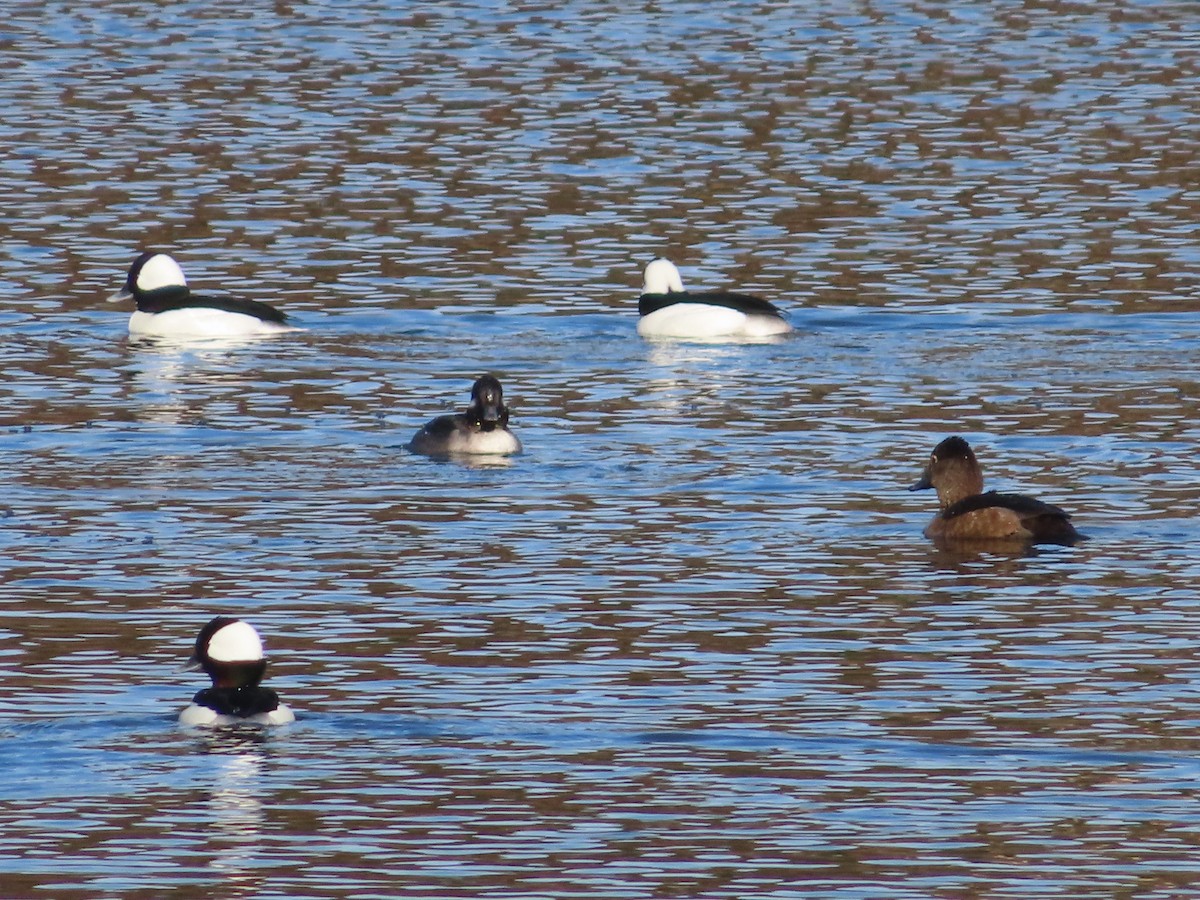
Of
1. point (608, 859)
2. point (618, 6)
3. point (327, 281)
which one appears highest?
point (618, 6)

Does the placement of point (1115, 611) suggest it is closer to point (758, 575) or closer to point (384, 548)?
point (758, 575)

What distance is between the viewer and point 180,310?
79.5 ft

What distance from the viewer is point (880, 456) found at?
60.0 feet

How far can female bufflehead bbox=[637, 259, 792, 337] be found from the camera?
76.0 ft

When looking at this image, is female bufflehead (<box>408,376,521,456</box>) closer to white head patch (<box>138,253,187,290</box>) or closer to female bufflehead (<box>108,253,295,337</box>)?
female bufflehead (<box>108,253,295,337</box>)

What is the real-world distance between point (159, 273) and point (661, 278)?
4.43 m

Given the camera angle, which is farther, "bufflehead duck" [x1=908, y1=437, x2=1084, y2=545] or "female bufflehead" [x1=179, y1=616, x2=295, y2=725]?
"bufflehead duck" [x1=908, y1=437, x2=1084, y2=545]

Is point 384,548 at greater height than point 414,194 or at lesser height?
lesser

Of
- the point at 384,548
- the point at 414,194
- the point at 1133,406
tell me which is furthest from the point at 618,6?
the point at 384,548

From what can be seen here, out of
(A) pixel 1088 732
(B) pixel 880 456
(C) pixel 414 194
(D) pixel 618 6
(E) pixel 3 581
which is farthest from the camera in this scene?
(D) pixel 618 6

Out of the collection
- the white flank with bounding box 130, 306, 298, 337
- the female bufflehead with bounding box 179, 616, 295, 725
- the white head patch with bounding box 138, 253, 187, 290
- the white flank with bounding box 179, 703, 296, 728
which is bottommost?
the white flank with bounding box 179, 703, 296, 728

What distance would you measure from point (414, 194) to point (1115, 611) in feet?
54.5

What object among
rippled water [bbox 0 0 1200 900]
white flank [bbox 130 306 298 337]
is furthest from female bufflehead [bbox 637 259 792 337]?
white flank [bbox 130 306 298 337]

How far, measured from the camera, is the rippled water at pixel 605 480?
10633 millimetres
